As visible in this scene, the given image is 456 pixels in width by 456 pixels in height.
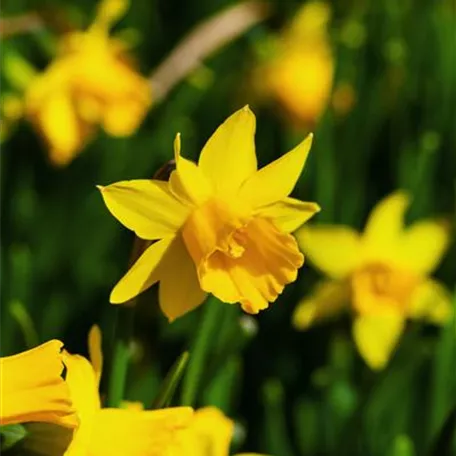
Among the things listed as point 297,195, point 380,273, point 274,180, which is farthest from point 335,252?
point 274,180

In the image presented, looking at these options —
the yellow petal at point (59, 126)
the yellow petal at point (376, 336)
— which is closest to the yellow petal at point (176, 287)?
the yellow petal at point (376, 336)

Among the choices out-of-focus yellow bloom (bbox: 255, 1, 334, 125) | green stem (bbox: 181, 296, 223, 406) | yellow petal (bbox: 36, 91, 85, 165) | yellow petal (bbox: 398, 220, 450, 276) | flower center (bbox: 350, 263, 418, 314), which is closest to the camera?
green stem (bbox: 181, 296, 223, 406)

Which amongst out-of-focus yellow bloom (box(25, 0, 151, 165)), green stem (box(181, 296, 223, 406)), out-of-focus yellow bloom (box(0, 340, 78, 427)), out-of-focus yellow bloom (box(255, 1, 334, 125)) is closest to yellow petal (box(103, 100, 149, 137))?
out-of-focus yellow bloom (box(25, 0, 151, 165))

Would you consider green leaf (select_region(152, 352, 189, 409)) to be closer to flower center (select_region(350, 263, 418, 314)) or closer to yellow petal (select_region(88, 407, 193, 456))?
yellow petal (select_region(88, 407, 193, 456))

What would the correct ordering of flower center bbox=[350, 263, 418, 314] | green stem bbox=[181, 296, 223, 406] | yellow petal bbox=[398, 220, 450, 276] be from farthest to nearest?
1. yellow petal bbox=[398, 220, 450, 276]
2. flower center bbox=[350, 263, 418, 314]
3. green stem bbox=[181, 296, 223, 406]

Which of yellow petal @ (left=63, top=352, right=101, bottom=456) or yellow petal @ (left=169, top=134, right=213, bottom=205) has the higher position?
yellow petal @ (left=169, top=134, right=213, bottom=205)

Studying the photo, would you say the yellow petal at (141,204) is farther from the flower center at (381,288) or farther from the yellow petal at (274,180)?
the flower center at (381,288)

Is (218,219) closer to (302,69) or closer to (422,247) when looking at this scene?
(422,247)
